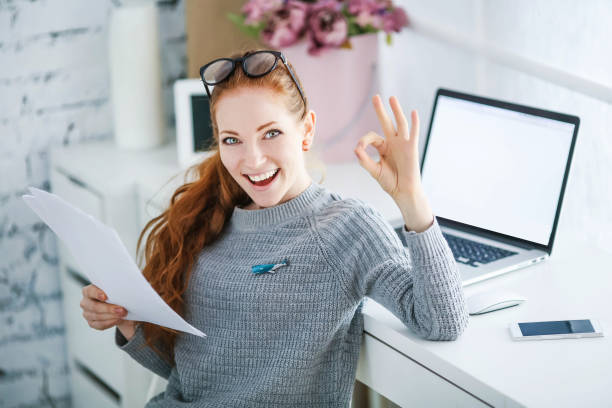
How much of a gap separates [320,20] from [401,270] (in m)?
0.80

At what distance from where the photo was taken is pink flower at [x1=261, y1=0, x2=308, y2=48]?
1.61 metres

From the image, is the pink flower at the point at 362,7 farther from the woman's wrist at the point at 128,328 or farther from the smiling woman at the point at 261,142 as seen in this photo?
the woman's wrist at the point at 128,328

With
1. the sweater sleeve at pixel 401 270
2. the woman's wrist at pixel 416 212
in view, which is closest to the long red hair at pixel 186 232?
the sweater sleeve at pixel 401 270

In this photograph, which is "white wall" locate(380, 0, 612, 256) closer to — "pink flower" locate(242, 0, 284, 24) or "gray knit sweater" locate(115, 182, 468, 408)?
"pink flower" locate(242, 0, 284, 24)

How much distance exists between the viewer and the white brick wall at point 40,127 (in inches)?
70.9

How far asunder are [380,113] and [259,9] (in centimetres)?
82

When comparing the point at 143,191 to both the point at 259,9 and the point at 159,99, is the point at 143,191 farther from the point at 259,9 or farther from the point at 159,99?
the point at 259,9

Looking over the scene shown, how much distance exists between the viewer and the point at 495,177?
1304 millimetres

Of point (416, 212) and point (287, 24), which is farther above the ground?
point (287, 24)

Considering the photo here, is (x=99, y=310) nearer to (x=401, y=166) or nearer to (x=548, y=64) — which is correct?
(x=401, y=166)

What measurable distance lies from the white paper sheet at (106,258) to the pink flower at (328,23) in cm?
76

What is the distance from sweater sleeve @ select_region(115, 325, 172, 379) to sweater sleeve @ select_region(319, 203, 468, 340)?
390mm

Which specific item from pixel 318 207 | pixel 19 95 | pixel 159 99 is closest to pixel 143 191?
pixel 159 99

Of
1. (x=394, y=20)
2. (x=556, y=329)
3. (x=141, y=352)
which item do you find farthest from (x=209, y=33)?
(x=556, y=329)
